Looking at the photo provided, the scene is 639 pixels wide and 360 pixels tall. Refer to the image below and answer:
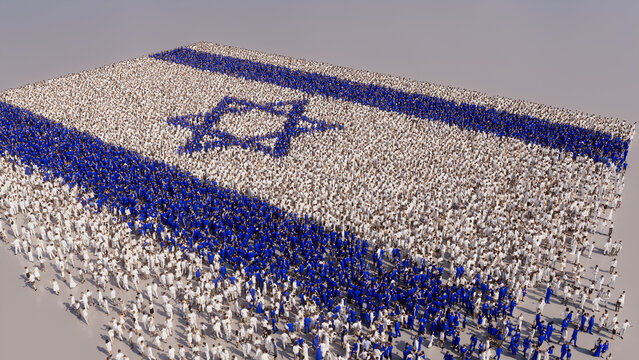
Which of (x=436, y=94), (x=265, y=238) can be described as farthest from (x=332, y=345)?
(x=436, y=94)

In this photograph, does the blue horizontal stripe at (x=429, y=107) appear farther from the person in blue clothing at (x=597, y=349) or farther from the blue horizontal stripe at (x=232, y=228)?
the blue horizontal stripe at (x=232, y=228)

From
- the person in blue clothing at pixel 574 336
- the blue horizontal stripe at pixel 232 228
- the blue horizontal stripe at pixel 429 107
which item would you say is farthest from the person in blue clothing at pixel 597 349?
the blue horizontal stripe at pixel 429 107

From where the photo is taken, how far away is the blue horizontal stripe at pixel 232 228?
20.6 metres

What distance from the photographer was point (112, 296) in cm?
2017

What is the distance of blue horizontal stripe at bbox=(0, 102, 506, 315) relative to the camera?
67.7 feet

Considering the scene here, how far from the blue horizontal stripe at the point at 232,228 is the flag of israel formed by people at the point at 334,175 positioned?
0.12 metres

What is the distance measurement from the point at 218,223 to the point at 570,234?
21563 millimetres

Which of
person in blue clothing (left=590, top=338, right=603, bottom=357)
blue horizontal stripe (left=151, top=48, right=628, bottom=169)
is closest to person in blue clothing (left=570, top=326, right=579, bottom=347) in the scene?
person in blue clothing (left=590, top=338, right=603, bottom=357)

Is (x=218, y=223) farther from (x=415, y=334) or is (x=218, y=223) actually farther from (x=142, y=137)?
(x=142, y=137)

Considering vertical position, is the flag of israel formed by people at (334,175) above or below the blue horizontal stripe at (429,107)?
below

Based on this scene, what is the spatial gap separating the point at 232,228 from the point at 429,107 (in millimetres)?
27579

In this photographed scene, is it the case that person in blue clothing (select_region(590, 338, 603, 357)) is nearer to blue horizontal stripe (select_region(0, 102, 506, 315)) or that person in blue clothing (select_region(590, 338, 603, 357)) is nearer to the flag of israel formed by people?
the flag of israel formed by people

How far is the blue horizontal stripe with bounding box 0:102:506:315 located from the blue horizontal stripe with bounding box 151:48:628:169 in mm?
22240

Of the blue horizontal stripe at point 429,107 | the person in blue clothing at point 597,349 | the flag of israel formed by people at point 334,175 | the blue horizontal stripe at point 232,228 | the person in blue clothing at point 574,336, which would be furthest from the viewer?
the blue horizontal stripe at point 429,107
